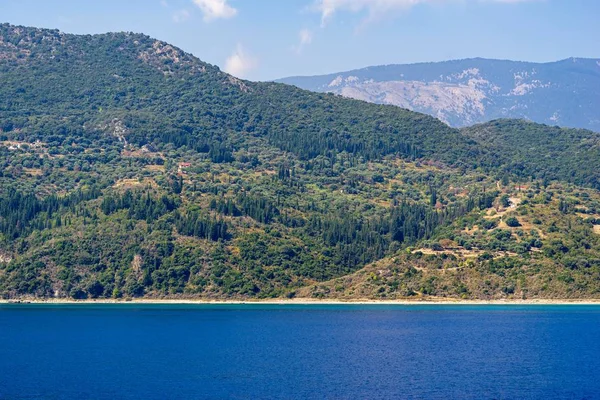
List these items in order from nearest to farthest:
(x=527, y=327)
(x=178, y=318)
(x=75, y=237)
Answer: (x=527, y=327), (x=178, y=318), (x=75, y=237)

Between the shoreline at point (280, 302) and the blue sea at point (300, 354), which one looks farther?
the shoreline at point (280, 302)

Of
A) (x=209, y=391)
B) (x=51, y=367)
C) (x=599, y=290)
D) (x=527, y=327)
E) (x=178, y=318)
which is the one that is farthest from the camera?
(x=599, y=290)

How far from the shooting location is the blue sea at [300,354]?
8431 centimetres

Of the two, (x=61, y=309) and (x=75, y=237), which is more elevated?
(x=75, y=237)

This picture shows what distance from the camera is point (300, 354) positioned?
4291 inches

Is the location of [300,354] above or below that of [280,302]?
above

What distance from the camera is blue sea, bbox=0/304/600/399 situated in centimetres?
8431

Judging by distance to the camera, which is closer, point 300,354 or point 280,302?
point 300,354

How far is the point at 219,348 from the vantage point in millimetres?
115812

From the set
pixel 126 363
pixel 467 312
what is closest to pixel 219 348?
pixel 126 363

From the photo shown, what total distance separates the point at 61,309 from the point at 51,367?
82.7 m

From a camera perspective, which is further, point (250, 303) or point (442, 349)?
point (250, 303)

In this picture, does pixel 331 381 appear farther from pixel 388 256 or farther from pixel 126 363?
pixel 388 256

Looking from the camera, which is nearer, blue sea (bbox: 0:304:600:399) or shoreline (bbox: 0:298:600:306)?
blue sea (bbox: 0:304:600:399)
